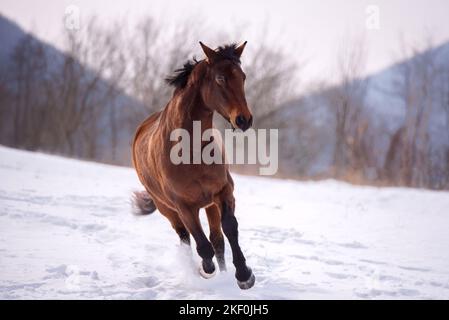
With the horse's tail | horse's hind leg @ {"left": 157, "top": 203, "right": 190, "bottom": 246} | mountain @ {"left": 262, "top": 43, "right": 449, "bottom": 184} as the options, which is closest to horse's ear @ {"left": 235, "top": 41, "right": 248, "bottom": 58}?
horse's hind leg @ {"left": 157, "top": 203, "right": 190, "bottom": 246}

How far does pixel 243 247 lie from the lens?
467cm

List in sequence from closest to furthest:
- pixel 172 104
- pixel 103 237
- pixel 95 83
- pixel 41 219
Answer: pixel 172 104, pixel 103 237, pixel 41 219, pixel 95 83

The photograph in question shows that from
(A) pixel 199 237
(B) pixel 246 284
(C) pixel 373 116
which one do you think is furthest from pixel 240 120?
(C) pixel 373 116

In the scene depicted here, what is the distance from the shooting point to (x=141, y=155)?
437 cm

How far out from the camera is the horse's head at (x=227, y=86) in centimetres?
278

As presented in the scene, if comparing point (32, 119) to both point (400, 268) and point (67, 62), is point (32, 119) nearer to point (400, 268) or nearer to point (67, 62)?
point (67, 62)

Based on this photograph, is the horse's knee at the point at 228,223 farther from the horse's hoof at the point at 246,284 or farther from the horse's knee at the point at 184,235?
the horse's knee at the point at 184,235

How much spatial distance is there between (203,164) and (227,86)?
2.04 ft

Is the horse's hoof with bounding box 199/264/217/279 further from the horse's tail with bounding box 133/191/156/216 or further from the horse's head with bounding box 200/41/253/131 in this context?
the horse's tail with bounding box 133/191/156/216

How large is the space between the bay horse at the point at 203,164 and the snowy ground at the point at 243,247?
11.4 inches

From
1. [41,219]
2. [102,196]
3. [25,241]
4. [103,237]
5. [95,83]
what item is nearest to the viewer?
[25,241]

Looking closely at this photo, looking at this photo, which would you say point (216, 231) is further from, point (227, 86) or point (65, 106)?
point (65, 106)

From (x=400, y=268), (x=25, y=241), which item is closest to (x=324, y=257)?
(x=400, y=268)
